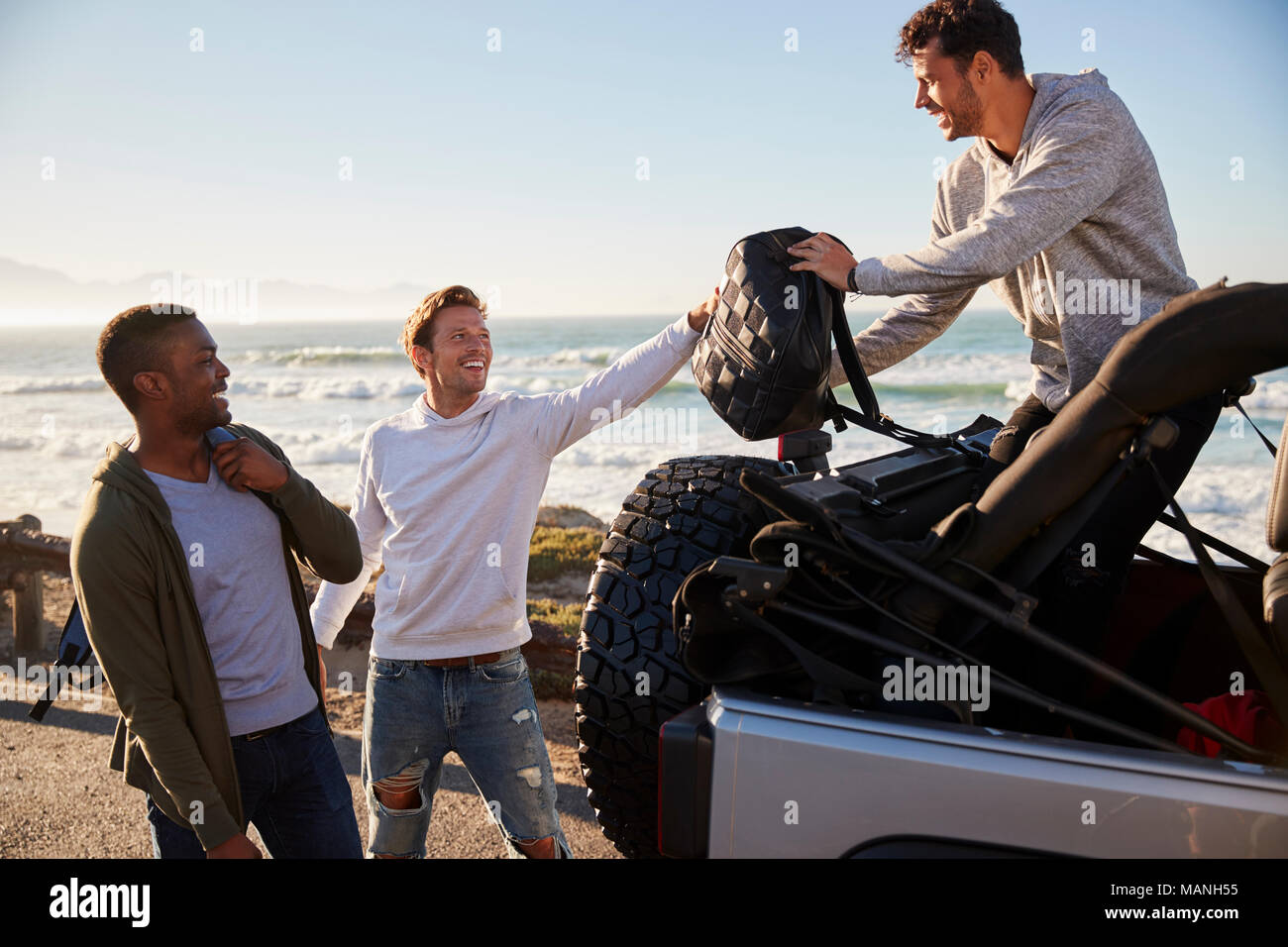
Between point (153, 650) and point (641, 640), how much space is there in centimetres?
131

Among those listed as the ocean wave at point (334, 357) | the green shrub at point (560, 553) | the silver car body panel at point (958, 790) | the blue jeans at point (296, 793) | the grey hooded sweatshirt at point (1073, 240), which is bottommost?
the green shrub at point (560, 553)

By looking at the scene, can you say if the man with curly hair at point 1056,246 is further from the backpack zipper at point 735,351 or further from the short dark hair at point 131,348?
the short dark hair at point 131,348

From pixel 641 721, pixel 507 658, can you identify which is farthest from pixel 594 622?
pixel 507 658

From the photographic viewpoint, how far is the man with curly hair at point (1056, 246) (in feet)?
8.49

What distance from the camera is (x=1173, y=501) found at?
2.25 metres

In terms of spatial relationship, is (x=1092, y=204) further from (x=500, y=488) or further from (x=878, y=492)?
(x=500, y=488)

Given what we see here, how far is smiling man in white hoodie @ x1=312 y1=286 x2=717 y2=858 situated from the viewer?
10.4 feet

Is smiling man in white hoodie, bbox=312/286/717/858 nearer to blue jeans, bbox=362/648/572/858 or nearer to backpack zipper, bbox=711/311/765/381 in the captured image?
blue jeans, bbox=362/648/572/858

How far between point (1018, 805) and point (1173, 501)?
0.86 meters

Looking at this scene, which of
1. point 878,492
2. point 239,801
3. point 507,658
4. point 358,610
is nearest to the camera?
point 878,492

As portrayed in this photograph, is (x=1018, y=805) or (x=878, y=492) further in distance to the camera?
(x=878, y=492)

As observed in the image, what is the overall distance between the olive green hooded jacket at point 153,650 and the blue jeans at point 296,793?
142mm

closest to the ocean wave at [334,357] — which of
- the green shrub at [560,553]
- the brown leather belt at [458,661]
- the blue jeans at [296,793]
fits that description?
the green shrub at [560,553]

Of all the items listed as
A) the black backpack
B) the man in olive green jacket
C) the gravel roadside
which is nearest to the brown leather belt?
the man in olive green jacket
